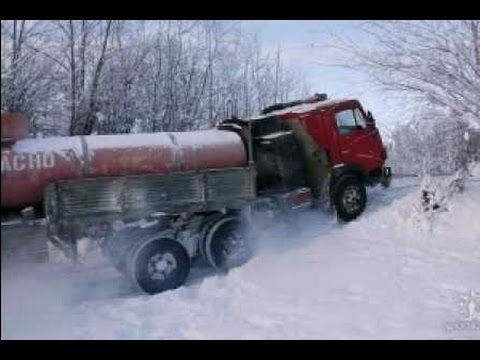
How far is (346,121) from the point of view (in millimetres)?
11648

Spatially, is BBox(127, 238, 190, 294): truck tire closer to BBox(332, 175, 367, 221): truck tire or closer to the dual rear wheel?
the dual rear wheel

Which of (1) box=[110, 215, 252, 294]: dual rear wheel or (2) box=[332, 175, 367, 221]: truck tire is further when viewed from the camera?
(2) box=[332, 175, 367, 221]: truck tire

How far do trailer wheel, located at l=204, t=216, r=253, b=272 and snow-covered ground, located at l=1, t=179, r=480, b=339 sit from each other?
25cm

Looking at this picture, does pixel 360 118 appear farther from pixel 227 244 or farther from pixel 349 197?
pixel 227 244

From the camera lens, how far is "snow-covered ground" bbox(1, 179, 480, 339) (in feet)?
21.3

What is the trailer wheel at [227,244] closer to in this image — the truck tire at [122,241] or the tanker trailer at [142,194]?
the tanker trailer at [142,194]

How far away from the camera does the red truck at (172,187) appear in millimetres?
7859

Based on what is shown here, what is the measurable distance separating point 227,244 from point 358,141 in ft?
12.6

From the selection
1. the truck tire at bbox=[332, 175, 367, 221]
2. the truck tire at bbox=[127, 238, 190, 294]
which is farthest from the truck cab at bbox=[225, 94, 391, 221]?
the truck tire at bbox=[127, 238, 190, 294]
